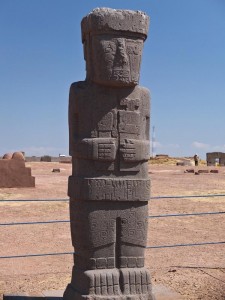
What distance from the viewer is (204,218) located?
1337 cm

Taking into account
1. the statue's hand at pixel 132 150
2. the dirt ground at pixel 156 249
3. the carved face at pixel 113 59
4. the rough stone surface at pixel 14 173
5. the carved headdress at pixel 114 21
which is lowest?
the dirt ground at pixel 156 249

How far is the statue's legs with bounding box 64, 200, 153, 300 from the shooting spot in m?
5.53

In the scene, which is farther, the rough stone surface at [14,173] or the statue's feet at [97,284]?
the rough stone surface at [14,173]

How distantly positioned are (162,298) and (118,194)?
1673mm

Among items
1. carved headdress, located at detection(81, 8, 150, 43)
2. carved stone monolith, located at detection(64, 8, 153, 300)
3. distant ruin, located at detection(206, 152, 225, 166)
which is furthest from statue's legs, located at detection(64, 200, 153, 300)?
distant ruin, located at detection(206, 152, 225, 166)

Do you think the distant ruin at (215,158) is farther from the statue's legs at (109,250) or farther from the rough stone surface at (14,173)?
the statue's legs at (109,250)

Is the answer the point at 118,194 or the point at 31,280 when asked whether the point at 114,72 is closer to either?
the point at 118,194

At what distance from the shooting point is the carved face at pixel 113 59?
5.50 meters

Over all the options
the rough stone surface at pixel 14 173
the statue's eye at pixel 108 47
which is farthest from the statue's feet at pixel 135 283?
the rough stone surface at pixel 14 173

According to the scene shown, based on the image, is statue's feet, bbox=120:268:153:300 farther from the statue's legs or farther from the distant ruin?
the distant ruin

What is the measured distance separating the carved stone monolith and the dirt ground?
4.43ft

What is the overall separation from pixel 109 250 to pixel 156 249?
440cm

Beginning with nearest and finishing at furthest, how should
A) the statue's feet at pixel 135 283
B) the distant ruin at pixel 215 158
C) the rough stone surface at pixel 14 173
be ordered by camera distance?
the statue's feet at pixel 135 283 → the rough stone surface at pixel 14 173 → the distant ruin at pixel 215 158

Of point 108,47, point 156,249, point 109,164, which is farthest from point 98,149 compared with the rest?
point 156,249
